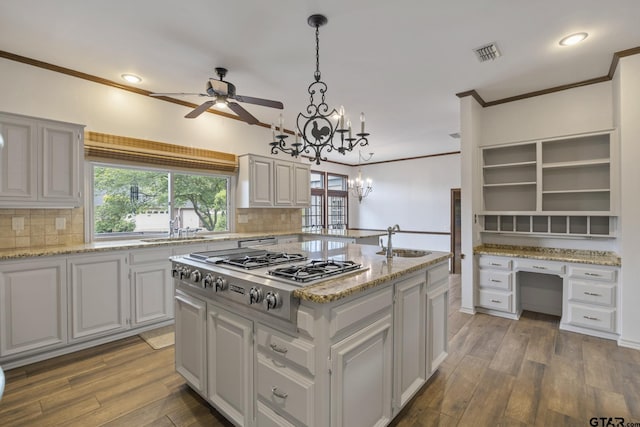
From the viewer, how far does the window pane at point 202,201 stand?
4.21 m

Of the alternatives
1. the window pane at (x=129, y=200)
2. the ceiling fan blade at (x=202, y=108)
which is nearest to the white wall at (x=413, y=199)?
the window pane at (x=129, y=200)

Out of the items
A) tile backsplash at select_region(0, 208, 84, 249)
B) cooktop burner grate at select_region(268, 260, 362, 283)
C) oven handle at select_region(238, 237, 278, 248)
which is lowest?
oven handle at select_region(238, 237, 278, 248)

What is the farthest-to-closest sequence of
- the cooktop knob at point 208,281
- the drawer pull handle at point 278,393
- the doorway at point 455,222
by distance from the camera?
the doorway at point 455,222, the cooktop knob at point 208,281, the drawer pull handle at point 278,393

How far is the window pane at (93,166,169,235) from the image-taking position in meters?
A: 3.51

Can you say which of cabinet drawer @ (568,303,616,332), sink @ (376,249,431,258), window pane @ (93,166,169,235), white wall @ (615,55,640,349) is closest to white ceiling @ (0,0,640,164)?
white wall @ (615,55,640,349)

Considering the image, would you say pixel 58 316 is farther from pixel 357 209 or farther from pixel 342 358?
pixel 357 209

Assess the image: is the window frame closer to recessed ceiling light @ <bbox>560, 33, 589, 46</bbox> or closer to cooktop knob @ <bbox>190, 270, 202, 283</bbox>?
cooktop knob @ <bbox>190, 270, 202, 283</bbox>

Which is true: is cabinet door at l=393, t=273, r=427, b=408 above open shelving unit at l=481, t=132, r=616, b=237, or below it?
below

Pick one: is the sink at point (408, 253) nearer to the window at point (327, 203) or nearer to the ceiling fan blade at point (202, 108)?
the ceiling fan blade at point (202, 108)

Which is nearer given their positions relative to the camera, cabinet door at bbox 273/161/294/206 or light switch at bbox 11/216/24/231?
light switch at bbox 11/216/24/231

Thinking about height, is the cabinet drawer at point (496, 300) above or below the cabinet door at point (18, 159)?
below

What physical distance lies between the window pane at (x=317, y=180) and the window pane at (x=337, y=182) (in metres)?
0.28

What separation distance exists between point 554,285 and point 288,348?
382 cm

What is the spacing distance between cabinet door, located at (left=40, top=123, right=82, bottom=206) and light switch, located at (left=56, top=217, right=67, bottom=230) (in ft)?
1.08
